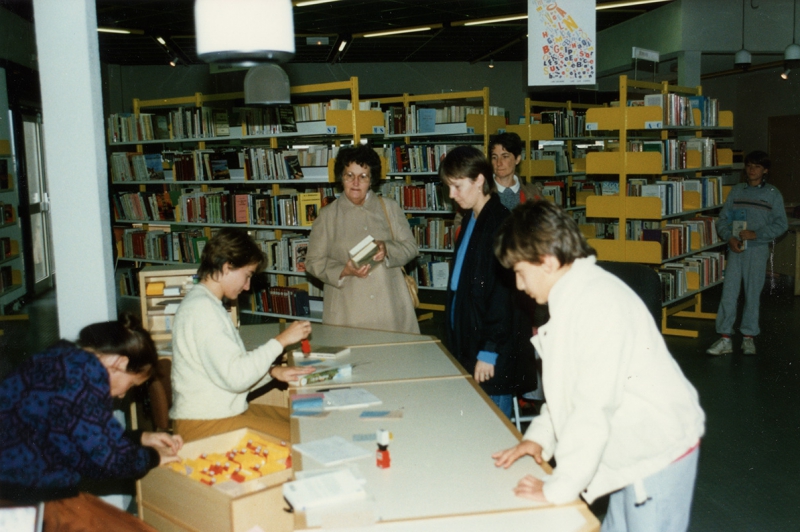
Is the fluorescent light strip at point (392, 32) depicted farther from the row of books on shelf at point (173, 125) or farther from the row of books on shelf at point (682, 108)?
the row of books on shelf at point (682, 108)

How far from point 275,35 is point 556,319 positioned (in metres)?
1.33

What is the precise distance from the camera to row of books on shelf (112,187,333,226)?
6.81 meters

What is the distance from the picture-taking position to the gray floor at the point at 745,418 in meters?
3.39

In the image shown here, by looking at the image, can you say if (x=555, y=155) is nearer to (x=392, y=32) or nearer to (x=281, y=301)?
(x=392, y=32)

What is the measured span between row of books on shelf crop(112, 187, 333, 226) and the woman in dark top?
4.59 meters

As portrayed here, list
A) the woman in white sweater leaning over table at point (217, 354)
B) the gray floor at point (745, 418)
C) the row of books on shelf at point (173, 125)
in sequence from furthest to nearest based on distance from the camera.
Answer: the row of books on shelf at point (173, 125), the gray floor at point (745, 418), the woman in white sweater leaning over table at point (217, 354)

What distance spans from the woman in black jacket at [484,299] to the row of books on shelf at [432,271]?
4.71 meters

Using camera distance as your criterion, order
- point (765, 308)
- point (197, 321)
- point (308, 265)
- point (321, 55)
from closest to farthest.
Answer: point (197, 321)
point (308, 265)
point (765, 308)
point (321, 55)

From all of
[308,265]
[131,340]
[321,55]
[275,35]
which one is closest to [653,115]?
[308,265]

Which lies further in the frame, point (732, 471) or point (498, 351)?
point (732, 471)

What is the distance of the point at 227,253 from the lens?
9.38ft

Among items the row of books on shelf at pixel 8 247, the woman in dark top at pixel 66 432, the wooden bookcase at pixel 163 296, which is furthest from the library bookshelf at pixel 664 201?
the row of books on shelf at pixel 8 247

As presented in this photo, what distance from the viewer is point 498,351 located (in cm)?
294

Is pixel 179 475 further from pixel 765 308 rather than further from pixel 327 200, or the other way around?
pixel 765 308
